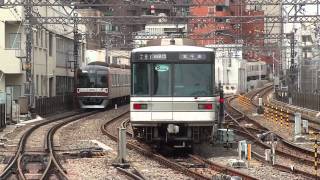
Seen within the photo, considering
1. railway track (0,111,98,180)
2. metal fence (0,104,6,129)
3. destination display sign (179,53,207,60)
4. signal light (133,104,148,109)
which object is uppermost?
destination display sign (179,53,207,60)

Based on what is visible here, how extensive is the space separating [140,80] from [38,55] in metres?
29.1

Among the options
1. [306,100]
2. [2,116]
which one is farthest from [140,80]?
[306,100]

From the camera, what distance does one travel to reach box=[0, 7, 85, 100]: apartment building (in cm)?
4056

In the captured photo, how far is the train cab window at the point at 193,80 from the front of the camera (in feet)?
52.7

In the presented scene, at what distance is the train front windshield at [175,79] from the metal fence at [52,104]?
20.8 m

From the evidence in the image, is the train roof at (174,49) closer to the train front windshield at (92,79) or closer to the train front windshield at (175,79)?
the train front windshield at (175,79)

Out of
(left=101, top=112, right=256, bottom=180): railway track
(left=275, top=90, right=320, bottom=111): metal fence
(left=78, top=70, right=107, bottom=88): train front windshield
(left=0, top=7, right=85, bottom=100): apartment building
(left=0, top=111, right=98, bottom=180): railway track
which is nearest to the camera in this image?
(left=101, top=112, right=256, bottom=180): railway track

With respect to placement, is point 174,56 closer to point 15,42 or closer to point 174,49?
point 174,49

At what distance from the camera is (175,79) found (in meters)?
16.1

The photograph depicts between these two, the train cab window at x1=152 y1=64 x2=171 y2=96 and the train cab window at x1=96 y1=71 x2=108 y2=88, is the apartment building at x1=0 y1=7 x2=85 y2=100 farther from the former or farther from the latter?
the train cab window at x1=152 y1=64 x2=171 y2=96

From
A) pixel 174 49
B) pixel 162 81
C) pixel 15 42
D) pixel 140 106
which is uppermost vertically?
pixel 15 42

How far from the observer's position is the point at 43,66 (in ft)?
151

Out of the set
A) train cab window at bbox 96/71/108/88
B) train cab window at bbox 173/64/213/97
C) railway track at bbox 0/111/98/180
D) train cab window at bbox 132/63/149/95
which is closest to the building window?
train cab window at bbox 96/71/108/88

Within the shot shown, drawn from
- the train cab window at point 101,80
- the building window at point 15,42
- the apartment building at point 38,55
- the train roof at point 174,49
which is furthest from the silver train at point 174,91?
the building window at point 15,42
